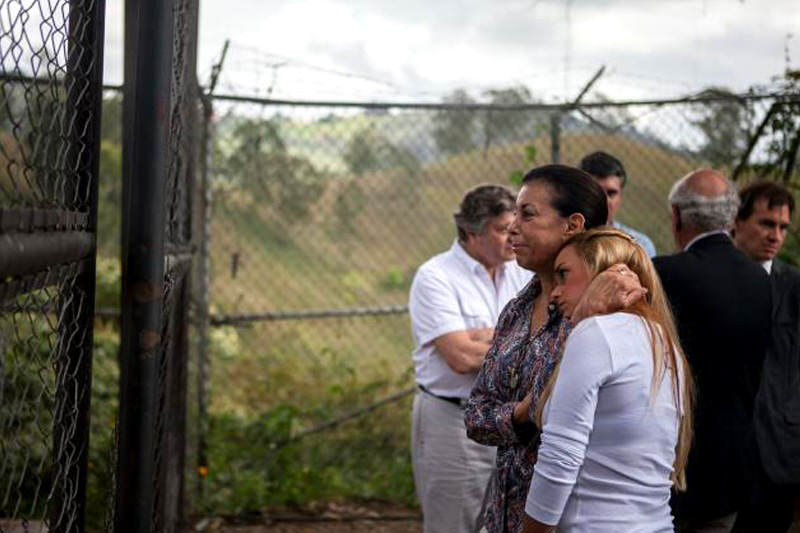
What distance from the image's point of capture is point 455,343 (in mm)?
4543

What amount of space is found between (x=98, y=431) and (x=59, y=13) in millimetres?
5368

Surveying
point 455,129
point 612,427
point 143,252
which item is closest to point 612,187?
point 612,427

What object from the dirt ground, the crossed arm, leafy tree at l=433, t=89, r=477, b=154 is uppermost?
leafy tree at l=433, t=89, r=477, b=154

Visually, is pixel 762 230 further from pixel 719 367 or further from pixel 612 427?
pixel 612 427

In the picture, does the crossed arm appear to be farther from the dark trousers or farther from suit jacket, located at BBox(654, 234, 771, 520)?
the dark trousers

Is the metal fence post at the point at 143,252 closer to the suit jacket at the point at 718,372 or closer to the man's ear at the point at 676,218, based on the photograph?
the suit jacket at the point at 718,372

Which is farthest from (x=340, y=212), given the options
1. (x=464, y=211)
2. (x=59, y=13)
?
(x=59, y=13)

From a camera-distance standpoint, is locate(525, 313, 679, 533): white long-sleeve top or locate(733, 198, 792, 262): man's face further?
locate(733, 198, 792, 262): man's face

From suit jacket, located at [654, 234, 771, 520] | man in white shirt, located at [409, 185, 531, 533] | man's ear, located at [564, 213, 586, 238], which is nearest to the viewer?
man's ear, located at [564, 213, 586, 238]

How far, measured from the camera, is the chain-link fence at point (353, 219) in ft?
23.4

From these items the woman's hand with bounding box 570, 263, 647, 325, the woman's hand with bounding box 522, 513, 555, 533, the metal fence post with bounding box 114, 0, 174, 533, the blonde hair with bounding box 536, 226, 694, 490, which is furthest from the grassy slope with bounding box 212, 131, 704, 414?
the metal fence post with bounding box 114, 0, 174, 533

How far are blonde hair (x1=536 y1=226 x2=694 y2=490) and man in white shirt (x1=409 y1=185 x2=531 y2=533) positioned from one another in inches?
62.9

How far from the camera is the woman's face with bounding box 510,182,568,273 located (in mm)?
3252

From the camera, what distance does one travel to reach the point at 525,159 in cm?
752
